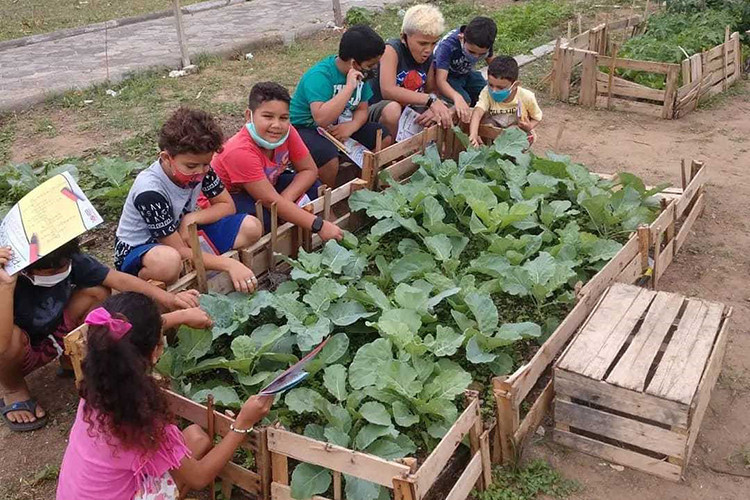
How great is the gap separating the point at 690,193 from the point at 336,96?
7.76 ft

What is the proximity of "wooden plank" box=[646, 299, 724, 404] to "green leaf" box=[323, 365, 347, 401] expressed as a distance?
1196 mm

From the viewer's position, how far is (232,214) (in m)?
3.84

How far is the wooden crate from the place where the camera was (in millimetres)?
2838

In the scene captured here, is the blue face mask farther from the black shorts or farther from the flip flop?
the flip flop

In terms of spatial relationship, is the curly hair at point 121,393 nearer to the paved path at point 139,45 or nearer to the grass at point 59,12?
the paved path at point 139,45

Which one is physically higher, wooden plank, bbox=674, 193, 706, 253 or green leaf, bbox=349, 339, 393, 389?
green leaf, bbox=349, 339, 393, 389

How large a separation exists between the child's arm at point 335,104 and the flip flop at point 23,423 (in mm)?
2377

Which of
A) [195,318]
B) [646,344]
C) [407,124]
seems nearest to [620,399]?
[646,344]

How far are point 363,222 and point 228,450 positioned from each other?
7.33 ft

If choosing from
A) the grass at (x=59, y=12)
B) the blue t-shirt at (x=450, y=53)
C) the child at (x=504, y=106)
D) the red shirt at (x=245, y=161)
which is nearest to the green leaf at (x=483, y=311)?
the red shirt at (x=245, y=161)

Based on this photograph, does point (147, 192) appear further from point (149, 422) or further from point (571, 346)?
point (571, 346)

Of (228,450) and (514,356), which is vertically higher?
(228,450)

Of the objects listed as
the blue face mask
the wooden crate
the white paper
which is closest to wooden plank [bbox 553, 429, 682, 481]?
the wooden crate

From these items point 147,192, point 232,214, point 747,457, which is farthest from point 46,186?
point 747,457
